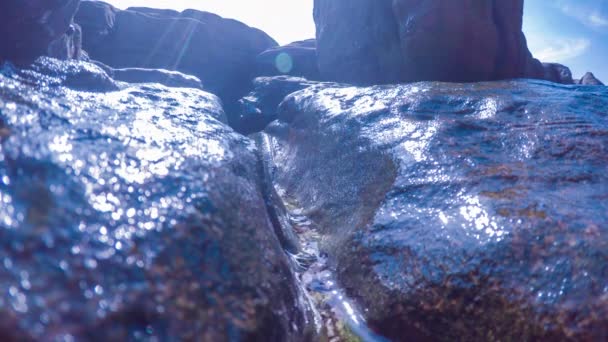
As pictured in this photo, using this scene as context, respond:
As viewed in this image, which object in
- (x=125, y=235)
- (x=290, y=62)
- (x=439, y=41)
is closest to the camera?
(x=125, y=235)

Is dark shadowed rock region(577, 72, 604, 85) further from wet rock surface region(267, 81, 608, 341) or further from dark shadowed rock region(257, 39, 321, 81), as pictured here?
wet rock surface region(267, 81, 608, 341)

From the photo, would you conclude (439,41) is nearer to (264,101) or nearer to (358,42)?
(358,42)

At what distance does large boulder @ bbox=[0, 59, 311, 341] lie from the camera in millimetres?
1341

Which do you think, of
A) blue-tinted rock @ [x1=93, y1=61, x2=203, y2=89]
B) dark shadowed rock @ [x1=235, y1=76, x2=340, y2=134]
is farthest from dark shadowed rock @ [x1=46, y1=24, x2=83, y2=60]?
dark shadowed rock @ [x1=235, y1=76, x2=340, y2=134]

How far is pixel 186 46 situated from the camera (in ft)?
39.4

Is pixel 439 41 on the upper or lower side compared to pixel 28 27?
upper

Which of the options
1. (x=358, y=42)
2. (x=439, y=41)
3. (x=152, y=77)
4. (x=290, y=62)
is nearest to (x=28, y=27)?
(x=152, y=77)

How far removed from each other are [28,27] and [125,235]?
9.01 feet

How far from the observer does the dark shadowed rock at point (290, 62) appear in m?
11.7

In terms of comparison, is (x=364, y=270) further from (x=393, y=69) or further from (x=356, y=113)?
(x=393, y=69)

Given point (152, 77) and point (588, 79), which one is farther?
point (588, 79)

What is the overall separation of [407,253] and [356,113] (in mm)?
2349

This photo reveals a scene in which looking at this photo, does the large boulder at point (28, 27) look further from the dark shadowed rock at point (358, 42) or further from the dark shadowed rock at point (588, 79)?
the dark shadowed rock at point (588, 79)

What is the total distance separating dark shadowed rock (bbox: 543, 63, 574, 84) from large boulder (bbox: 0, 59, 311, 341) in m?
9.31
